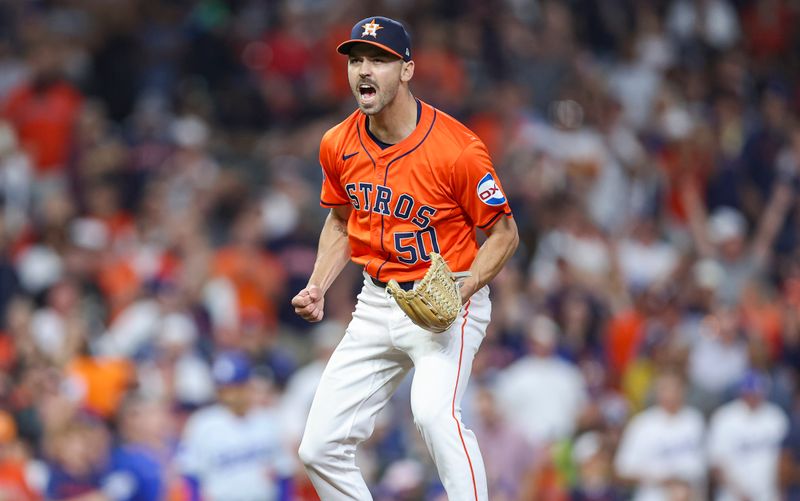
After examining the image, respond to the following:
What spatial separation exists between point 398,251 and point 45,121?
8.61 meters

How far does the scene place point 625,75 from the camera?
49.4 feet

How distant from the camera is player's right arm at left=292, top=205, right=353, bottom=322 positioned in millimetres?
5762

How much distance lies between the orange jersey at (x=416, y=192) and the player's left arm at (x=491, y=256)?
0.05 meters

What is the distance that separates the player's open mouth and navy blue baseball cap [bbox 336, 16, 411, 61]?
0.17m

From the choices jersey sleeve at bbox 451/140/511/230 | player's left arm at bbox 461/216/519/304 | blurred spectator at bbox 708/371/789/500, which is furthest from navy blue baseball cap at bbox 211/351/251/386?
jersey sleeve at bbox 451/140/511/230

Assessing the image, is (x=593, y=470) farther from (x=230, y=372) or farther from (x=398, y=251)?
(x=398, y=251)

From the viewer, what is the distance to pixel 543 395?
36.3 feet

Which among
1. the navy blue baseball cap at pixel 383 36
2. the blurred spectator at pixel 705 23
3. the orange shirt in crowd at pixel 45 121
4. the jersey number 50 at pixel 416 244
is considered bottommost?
the jersey number 50 at pixel 416 244

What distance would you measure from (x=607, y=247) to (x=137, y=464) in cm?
520

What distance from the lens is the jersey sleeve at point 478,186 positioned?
5.60 meters

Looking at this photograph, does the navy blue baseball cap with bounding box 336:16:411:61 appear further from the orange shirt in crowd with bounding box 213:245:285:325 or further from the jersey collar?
the orange shirt in crowd with bounding box 213:245:285:325

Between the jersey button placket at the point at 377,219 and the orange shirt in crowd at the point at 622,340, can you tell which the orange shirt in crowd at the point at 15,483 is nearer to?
the jersey button placket at the point at 377,219

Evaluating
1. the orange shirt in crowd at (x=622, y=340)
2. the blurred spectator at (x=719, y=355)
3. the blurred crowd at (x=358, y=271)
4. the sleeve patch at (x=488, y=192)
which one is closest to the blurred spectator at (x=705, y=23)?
the blurred crowd at (x=358, y=271)

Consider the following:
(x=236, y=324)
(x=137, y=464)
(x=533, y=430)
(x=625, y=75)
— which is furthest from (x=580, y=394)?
(x=625, y=75)
